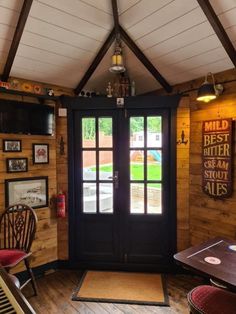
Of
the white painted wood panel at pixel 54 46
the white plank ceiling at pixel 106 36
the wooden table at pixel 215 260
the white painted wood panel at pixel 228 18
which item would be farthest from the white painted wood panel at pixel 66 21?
the wooden table at pixel 215 260

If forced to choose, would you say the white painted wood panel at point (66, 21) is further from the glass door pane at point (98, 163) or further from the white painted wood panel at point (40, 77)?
the glass door pane at point (98, 163)

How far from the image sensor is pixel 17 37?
6.86ft

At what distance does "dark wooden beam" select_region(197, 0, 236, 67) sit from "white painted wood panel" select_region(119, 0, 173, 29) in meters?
0.27

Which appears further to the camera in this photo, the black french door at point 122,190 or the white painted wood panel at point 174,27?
the black french door at point 122,190

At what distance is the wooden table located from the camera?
1365 mm

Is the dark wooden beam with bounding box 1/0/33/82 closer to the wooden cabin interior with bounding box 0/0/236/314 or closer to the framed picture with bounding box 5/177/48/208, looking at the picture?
the wooden cabin interior with bounding box 0/0/236/314

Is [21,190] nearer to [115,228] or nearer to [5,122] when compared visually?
[5,122]

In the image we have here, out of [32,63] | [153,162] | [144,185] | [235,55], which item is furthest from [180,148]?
[32,63]

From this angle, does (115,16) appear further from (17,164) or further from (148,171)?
(17,164)

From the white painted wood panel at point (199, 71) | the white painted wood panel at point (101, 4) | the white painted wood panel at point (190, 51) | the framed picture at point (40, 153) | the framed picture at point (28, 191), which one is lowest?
the framed picture at point (28, 191)

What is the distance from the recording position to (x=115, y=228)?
2.93 m

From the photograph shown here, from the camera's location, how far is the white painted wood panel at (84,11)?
6.15 feet

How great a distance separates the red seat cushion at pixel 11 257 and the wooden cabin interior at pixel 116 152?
1.66ft

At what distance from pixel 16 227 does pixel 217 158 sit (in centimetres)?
229
